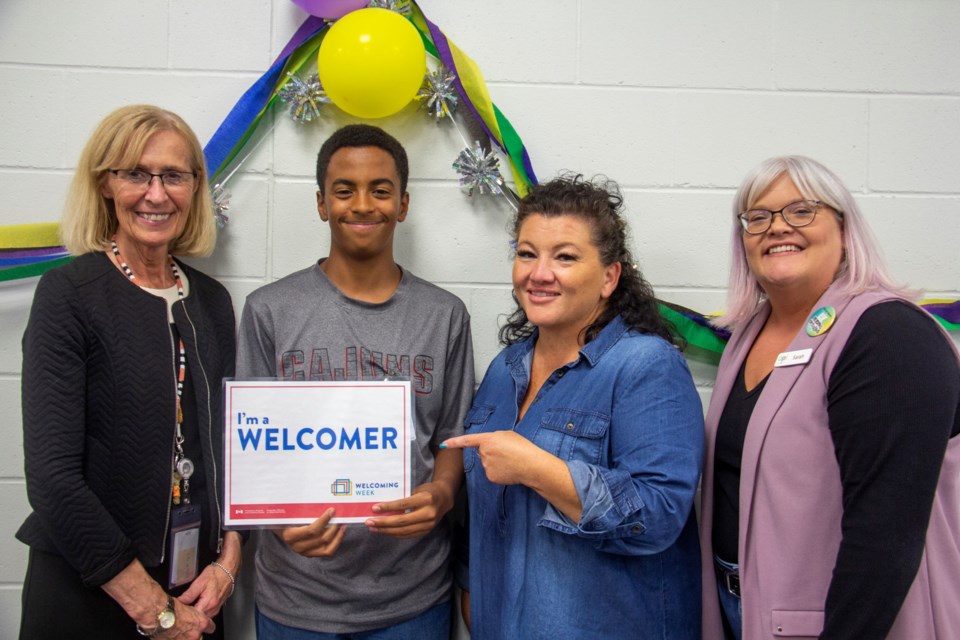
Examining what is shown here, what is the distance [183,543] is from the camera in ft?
4.70

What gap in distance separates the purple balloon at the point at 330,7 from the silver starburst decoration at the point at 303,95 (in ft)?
0.54

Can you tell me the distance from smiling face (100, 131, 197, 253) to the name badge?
1.31 metres

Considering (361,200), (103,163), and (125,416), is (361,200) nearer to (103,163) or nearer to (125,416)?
(103,163)

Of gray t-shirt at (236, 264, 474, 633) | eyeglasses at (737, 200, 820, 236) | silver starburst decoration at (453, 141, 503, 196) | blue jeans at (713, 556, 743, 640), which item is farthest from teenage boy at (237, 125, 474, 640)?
eyeglasses at (737, 200, 820, 236)

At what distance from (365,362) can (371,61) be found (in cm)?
74

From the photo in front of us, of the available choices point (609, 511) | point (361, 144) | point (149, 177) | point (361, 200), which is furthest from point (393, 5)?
point (609, 511)

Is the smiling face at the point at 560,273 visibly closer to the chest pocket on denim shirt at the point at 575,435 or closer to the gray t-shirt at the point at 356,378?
the chest pocket on denim shirt at the point at 575,435

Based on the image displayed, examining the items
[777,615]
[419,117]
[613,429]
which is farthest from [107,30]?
[777,615]

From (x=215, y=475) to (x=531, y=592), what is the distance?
0.73m

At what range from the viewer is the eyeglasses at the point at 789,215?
4.31 ft

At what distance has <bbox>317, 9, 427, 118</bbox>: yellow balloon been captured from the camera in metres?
1.65

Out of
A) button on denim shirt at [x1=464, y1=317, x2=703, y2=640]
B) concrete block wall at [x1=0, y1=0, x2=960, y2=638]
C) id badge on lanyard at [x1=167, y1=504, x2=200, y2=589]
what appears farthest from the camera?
concrete block wall at [x1=0, y1=0, x2=960, y2=638]

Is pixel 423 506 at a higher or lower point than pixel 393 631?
higher

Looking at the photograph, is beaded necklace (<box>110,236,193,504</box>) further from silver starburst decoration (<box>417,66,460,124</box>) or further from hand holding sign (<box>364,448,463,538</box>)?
silver starburst decoration (<box>417,66,460,124</box>)
